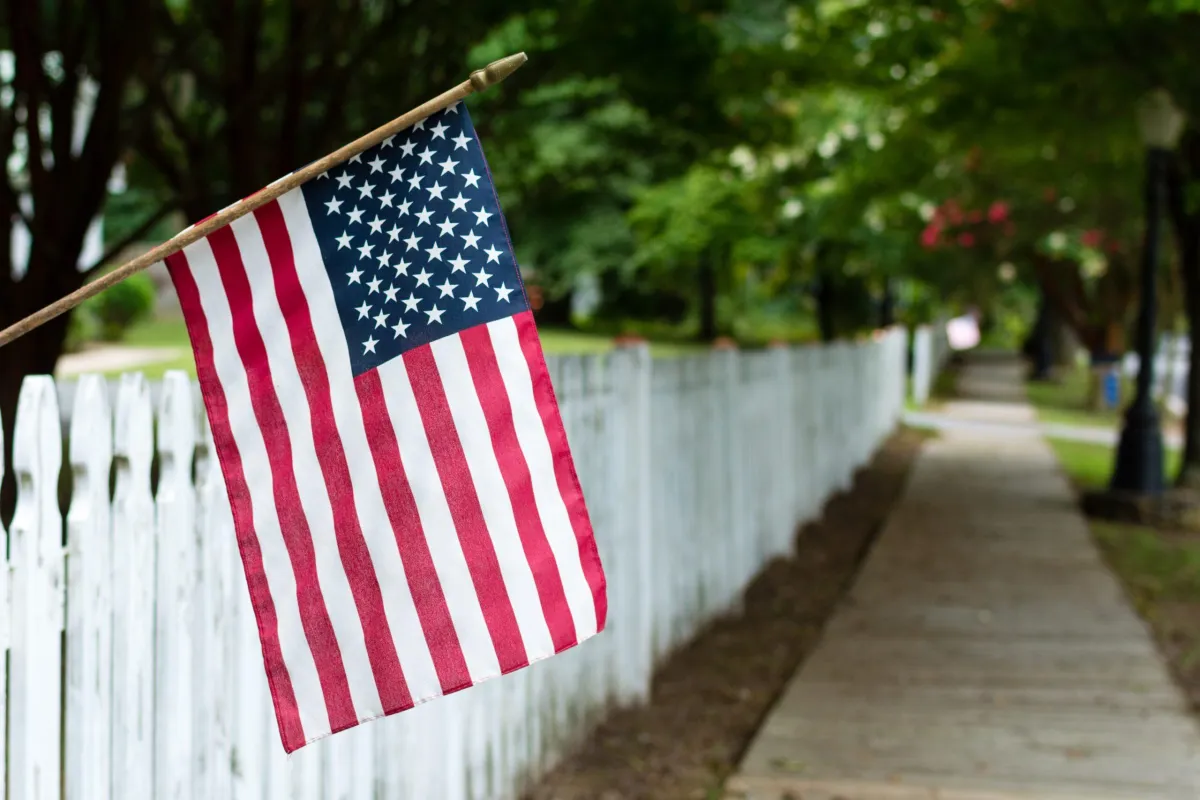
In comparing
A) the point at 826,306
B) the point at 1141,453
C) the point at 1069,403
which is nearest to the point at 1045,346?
the point at 1069,403

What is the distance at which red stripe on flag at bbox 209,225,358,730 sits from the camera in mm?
2809

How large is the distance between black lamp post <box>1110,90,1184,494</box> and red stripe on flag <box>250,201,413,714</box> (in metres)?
10.5

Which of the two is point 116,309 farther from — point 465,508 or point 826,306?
point 465,508

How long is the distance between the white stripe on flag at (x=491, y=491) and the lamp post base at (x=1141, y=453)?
10794 millimetres

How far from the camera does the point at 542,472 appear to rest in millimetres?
2832

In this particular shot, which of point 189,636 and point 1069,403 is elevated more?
point 189,636

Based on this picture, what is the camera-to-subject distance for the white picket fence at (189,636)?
2783mm

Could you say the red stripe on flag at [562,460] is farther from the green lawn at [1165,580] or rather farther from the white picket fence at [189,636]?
the green lawn at [1165,580]

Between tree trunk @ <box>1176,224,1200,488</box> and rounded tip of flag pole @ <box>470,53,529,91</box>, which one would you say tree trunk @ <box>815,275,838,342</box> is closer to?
tree trunk @ <box>1176,224,1200,488</box>

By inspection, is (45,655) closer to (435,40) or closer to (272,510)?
(272,510)

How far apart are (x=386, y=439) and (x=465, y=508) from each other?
212mm

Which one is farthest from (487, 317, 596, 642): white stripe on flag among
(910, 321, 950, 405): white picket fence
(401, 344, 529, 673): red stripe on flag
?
(910, 321, 950, 405): white picket fence

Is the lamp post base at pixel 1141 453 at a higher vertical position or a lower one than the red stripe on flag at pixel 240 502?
lower

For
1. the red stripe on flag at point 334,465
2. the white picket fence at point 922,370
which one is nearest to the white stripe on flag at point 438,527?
the red stripe on flag at point 334,465
